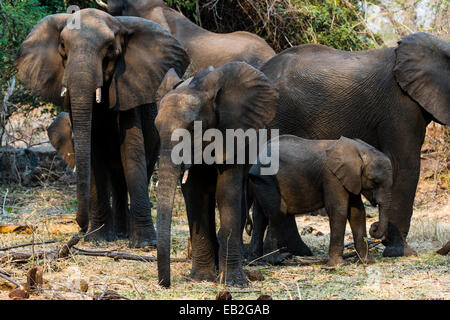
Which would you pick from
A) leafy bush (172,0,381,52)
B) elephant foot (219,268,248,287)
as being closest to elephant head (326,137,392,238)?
elephant foot (219,268,248,287)

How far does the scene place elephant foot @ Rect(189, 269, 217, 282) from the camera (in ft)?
19.8

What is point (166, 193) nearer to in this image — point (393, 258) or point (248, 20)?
point (393, 258)

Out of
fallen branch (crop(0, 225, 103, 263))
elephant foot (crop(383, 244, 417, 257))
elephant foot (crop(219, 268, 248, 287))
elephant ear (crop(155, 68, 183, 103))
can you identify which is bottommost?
elephant foot (crop(383, 244, 417, 257))

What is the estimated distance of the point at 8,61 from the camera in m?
11.5

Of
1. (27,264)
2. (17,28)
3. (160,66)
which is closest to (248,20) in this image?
(17,28)

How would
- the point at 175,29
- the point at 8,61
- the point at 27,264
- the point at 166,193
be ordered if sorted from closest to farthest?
the point at 166,193
the point at 27,264
the point at 175,29
the point at 8,61

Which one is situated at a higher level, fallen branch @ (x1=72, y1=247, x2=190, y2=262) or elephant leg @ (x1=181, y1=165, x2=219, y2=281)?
elephant leg @ (x1=181, y1=165, x2=219, y2=281)

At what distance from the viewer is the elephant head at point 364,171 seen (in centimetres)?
694

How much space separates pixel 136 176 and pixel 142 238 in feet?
2.06

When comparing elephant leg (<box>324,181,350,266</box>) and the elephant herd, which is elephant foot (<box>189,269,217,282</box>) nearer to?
the elephant herd

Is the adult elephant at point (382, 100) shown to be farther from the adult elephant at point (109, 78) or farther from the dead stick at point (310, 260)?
the adult elephant at point (109, 78)

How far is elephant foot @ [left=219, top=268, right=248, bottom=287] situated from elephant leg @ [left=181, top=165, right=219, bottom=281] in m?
0.18

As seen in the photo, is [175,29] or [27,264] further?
[175,29]
